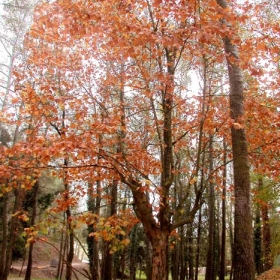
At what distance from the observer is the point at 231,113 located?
5953mm

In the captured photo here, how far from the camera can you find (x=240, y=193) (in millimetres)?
5371

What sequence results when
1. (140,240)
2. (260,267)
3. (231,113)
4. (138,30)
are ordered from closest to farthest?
(138,30)
(231,113)
(260,267)
(140,240)

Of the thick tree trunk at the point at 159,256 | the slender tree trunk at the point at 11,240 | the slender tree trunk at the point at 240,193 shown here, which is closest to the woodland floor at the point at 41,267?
the slender tree trunk at the point at 11,240

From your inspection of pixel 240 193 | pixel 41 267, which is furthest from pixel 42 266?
pixel 240 193

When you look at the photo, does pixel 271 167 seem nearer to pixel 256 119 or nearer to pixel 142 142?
pixel 256 119

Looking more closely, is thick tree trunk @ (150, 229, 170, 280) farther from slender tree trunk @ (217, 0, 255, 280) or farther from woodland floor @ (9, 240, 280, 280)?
woodland floor @ (9, 240, 280, 280)

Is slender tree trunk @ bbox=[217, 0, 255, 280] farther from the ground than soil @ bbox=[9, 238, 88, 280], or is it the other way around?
slender tree trunk @ bbox=[217, 0, 255, 280]

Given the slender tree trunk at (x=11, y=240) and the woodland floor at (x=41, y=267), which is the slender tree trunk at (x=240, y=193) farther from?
the woodland floor at (x=41, y=267)

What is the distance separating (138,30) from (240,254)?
4.09 meters

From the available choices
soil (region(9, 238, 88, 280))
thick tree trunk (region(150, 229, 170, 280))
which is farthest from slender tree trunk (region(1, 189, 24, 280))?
thick tree trunk (region(150, 229, 170, 280))

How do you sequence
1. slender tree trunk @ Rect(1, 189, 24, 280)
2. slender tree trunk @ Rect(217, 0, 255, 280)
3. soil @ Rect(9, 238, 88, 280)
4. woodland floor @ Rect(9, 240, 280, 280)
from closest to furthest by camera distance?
slender tree trunk @ Rect(217, 0, 255, 280)
slender tree trunk @ Rect(1, 189, 24, 280)
woodland floor @ Rect(9, 240, 280, 280)
soil @ Rect(9, 238, 88, 280)

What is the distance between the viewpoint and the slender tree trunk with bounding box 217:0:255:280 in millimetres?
5008

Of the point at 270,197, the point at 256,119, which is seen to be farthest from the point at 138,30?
the point at 270,197

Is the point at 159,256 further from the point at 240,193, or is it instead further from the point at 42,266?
the point at 42,266
